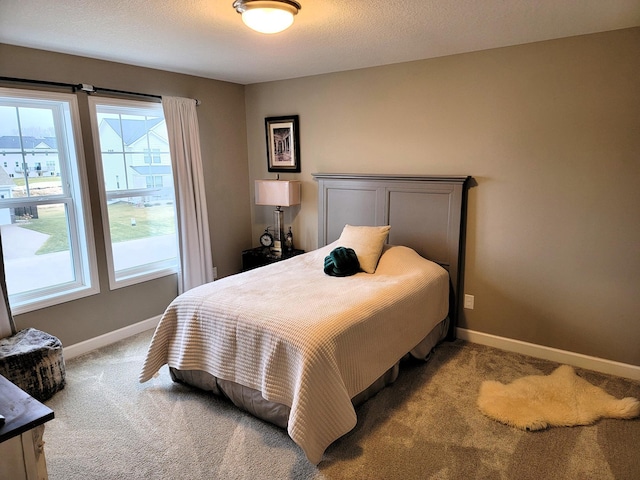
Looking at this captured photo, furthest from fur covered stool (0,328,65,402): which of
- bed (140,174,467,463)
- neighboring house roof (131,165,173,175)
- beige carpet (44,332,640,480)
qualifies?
neighboring house roof (131,165,173,175)

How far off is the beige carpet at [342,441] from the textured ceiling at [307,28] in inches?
89.8

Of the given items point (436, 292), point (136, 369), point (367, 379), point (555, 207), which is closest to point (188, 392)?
point (136, 369)

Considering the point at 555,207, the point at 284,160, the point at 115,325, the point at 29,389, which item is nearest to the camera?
the point at 29,389

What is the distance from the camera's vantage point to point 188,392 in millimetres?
2791

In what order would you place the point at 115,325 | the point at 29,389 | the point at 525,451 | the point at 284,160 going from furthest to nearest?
the point at 284,160, the point at 115,325, the point at 29,389, the point at 525,451

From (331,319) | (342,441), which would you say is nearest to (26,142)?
(331,319)

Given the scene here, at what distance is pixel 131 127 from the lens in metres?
3.72

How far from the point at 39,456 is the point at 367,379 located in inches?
63.5

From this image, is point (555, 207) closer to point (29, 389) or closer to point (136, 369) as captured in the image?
point (136, 369)

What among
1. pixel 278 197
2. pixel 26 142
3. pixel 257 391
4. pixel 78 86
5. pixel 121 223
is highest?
pixel 78 86

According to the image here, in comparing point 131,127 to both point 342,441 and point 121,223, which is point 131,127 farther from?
point 342,441

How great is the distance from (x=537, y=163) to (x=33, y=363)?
11.9ft

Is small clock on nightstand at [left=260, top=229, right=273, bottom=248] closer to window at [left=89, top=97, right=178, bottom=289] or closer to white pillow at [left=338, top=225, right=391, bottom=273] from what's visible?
window at [left=89, top=97, right=178, bottom=289]

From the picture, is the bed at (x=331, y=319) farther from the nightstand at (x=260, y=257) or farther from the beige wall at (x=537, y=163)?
the nightstand at (x=260, y=257)
